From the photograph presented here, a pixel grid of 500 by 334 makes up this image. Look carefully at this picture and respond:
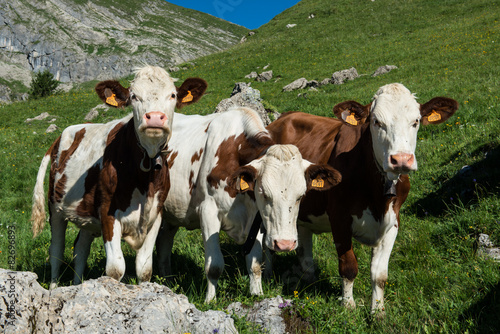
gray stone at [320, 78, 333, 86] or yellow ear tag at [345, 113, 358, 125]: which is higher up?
gray stone at [320, 78, 333, 86]

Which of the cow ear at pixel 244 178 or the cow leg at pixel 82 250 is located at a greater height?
the cow ear at pixel 244 178

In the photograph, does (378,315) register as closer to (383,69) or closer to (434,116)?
(434,116)

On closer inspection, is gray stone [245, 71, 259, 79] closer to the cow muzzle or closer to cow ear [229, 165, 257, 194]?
cow ear [229, 165, 257, 194]

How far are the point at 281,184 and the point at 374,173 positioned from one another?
128 cm

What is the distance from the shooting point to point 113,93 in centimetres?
538

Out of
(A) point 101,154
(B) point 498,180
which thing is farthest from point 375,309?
(A) point 101,154

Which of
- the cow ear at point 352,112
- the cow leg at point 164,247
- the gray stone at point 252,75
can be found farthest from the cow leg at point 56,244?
→ the gray stone at point 252,75

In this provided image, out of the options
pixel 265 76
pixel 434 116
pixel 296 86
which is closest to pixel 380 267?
pixel 434 116

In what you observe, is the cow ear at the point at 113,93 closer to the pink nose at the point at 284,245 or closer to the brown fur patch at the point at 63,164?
the brown fur patch at the point at 63,164

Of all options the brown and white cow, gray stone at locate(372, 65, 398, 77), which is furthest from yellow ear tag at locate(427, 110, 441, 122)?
gray stone at locate(372, 65, 398, 77)

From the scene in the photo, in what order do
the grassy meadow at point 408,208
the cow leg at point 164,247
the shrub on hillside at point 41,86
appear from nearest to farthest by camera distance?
1. the grassy meadow at point 408,208
2. the cow leg at point 164,247
3. the shrub on hillside at point 41,86

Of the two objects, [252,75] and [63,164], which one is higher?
[252,75]

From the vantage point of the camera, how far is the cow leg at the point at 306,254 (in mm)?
6387

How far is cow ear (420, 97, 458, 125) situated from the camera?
17.0 ft
